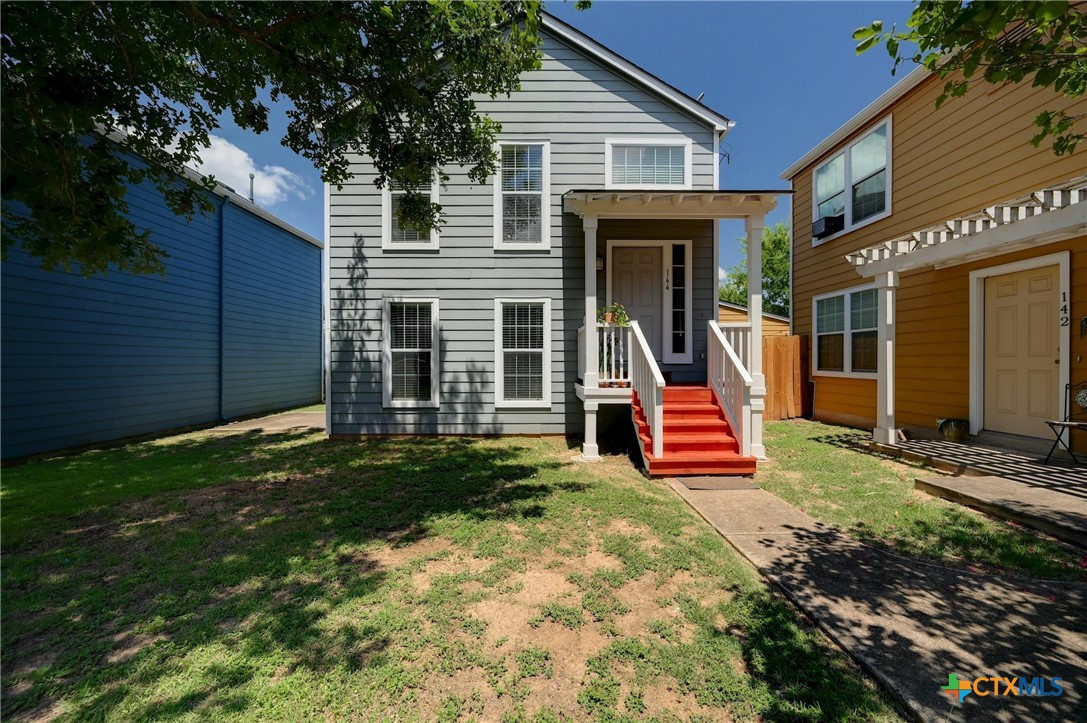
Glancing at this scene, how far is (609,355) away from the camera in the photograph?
6773 millimetres

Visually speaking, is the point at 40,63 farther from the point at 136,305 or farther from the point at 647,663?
the point at 647,663

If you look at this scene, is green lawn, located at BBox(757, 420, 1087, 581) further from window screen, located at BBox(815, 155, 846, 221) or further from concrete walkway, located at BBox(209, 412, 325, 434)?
concrete walkway, located at BBox(209, 412, 325, 434)

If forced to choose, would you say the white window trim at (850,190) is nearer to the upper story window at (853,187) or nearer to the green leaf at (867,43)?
the upper story window at (853,187)

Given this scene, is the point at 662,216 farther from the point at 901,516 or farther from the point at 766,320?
the point at 766,320

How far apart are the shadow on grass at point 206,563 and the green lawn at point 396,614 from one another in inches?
0.6

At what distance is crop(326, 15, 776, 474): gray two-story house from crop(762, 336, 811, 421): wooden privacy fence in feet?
11.2

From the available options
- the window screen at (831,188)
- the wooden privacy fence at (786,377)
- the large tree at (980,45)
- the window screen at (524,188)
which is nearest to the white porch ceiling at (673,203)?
the window screen at (524,188)

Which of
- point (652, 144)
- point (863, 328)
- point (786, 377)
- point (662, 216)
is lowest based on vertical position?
point (786, 377)

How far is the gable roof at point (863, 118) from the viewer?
6859 mm

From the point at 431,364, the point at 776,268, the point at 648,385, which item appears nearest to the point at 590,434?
the point at 648,385

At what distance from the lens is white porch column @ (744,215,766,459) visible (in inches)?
213

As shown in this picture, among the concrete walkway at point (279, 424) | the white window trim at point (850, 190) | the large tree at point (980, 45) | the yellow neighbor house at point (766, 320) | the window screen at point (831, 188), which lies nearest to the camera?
the large tree at point (980, 45)

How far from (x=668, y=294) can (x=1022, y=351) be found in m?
4.68

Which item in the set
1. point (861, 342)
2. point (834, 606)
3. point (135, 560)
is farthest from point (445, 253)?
point (861, 342)
